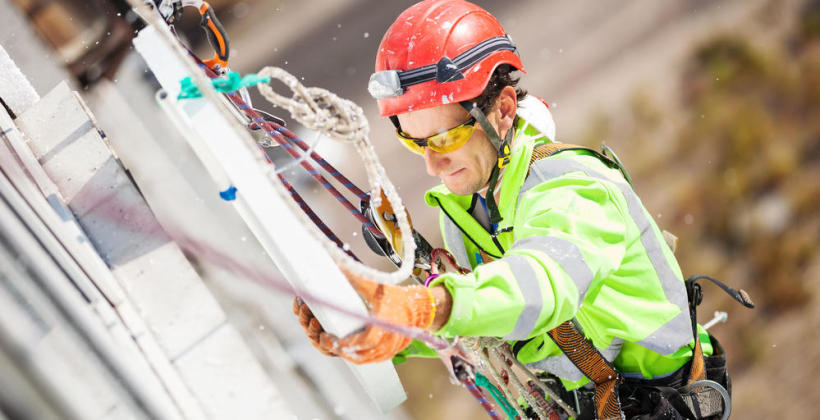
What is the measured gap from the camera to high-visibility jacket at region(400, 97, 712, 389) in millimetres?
982

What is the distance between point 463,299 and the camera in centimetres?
95

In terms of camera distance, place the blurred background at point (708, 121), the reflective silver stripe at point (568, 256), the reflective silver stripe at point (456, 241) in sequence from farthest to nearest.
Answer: the blurred background at point (708, 121), the reflective silver stripe at point (456, 241), the reflective silver stripe at point (568, 256)

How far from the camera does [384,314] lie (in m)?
0.92

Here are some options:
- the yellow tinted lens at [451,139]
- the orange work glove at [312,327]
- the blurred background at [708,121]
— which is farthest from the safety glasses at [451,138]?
the blurred background at [708,121]

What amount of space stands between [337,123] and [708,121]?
443 cm

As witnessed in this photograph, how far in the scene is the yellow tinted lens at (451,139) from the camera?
140 cm

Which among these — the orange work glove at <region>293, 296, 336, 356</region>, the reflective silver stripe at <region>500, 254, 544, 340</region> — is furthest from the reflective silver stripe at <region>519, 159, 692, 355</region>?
the orange work glove at <region>293, 296, 336, 356</region>

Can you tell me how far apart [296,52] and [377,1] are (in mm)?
900

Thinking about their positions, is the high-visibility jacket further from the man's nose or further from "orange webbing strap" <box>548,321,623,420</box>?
the man's nose

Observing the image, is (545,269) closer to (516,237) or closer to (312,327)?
(516,237)

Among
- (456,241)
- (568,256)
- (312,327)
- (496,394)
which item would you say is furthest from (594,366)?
(312,327)

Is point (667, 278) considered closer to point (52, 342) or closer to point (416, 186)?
point (52, 342)

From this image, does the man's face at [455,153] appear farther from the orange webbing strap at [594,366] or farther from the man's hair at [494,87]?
the orange webbing strap at [594,366]

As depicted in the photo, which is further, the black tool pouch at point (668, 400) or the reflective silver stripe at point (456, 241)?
the reflective silver stripe at point (456, 241)
